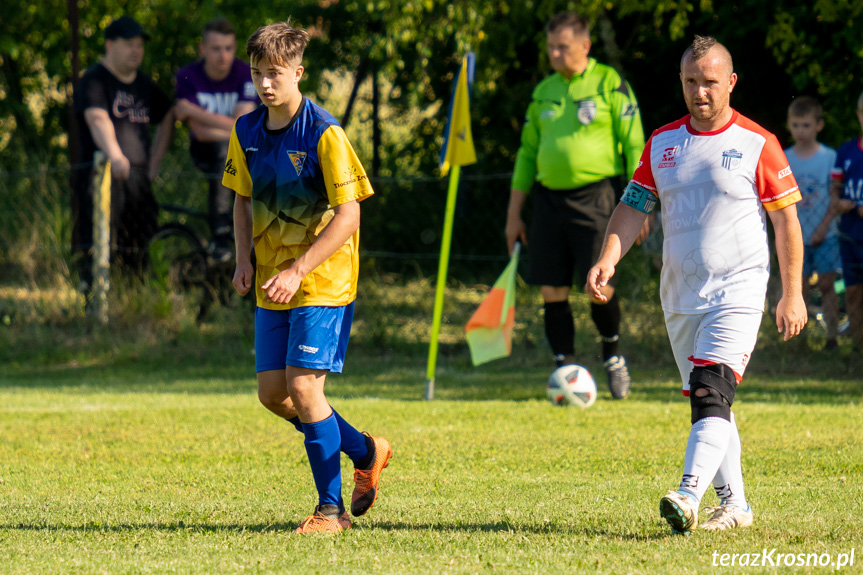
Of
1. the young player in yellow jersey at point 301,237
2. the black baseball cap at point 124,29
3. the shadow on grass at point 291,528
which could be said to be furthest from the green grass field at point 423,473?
the black baseball cap at point 124,29

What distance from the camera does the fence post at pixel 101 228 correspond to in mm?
9547

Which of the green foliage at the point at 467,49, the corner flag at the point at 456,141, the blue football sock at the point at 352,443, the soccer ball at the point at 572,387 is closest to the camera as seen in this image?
the blue football sock at the point at 352,443

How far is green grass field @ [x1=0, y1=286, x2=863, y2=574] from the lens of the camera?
3.55 m

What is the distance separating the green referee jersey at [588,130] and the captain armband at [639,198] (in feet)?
9.63

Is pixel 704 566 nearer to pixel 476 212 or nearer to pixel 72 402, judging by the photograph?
pixel 72 402

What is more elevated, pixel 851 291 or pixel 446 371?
pixel 851 291

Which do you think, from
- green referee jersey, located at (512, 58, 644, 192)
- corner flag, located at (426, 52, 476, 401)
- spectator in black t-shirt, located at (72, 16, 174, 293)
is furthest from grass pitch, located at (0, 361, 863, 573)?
spectator in black t-shirt, located at (72, 16, 174, 293)

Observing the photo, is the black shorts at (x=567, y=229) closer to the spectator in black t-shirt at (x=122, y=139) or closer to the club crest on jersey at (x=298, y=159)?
the club crest on jersey at (x=298, y=159)

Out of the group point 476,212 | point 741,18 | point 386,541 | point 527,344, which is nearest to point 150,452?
point 386,541

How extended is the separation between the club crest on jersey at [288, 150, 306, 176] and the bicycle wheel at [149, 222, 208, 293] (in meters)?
Result: 6.18

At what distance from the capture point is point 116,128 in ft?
31.7

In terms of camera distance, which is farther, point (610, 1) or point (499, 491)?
point (610, 1)

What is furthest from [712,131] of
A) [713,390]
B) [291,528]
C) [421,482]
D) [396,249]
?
[396,249]

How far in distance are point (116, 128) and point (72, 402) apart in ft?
10.5
